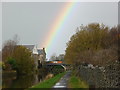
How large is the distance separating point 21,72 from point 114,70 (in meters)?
71.6

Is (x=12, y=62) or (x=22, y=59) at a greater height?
(x=22, y=59)

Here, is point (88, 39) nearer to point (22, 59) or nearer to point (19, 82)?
point (19, 82)

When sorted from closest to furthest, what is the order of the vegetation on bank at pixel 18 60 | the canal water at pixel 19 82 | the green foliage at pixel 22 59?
the canal water at pixel 19 82, the vegetation on bank at pixel 18 60, the green foliage at pixel 22 59

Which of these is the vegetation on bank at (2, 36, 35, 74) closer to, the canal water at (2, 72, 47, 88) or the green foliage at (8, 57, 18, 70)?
the green foliage at (8, 57, 18, 70)

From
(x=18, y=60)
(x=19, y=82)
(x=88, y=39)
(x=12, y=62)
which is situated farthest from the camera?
(x=18, y=60)

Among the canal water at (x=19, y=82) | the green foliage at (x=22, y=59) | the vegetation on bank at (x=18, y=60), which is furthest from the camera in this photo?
the green foliage at (x=22, y=59)

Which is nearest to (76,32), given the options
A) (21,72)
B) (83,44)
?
(83,44)

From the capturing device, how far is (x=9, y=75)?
74.2m

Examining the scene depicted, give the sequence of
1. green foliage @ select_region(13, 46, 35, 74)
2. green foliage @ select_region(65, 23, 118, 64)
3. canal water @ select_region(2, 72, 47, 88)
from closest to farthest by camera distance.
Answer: canal water @ select_region(2, 72, 47, 88), green foliage @ select_region(65, 23, 118, 64), green foliage @ select_region(13, 46, 35, 74)

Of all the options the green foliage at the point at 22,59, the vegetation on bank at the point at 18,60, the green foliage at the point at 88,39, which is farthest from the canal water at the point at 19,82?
the green foliage at the point at 22,59

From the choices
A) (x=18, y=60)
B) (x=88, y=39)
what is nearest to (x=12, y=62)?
(x=18, y=60)

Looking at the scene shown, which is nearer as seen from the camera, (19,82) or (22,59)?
(19,82)

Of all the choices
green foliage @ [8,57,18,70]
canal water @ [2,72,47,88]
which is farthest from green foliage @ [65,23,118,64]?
green foliage @ [8,57,18,70]

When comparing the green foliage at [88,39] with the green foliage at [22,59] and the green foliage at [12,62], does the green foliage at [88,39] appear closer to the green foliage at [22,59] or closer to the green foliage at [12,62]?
the green foliage at [12,62]
